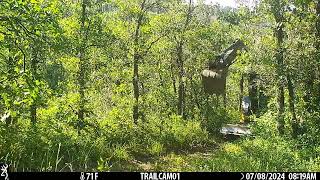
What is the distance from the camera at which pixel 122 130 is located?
15.3 meters

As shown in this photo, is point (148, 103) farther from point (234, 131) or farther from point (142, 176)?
point (142, 176)

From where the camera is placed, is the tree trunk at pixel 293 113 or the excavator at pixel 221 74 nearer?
the tree trunk at pixel 293 113

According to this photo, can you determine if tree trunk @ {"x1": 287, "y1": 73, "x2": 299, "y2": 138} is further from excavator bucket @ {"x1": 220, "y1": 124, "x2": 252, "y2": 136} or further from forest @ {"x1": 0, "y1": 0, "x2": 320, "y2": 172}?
excavator bucket @ {"x1": 220, "y1": 124, "x2": 252, "y2": 136}

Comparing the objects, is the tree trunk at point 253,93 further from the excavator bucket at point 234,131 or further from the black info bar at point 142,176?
the black info bar at point 142,176

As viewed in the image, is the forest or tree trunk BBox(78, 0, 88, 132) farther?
tree trunk BBox(78, 0, 88, 132)

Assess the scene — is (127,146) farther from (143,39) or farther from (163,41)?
(163,41)

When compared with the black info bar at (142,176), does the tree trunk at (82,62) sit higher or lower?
higher

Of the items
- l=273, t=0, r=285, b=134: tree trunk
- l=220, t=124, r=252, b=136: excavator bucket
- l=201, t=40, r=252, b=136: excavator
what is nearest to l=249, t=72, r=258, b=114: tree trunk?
l=220, t=124, r=252, b=136: excavator bucket

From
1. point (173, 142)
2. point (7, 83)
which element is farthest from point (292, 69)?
point (7, 83)

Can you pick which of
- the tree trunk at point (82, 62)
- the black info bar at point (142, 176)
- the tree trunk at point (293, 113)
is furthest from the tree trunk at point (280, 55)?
the black info bar at point (142, 176)

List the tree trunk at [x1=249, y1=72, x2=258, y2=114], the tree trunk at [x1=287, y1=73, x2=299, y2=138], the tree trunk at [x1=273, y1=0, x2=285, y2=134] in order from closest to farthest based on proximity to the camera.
Answer: the tree trunk at [x1=273, y1=0, x2=285, y2=134] → the tree trunk at [x1=287, y1=73, x2=299, y2=138] → the tree trunk at [x1=249, y1=72, x2=258, y2=114]
